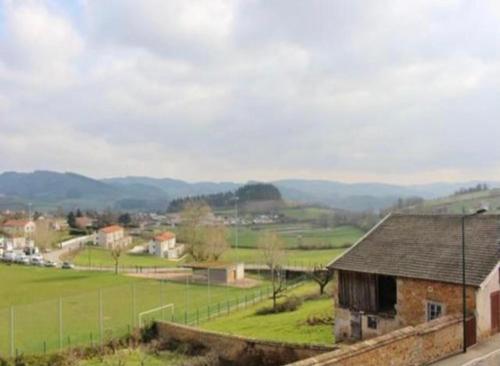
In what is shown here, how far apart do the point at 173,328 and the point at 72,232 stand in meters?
119

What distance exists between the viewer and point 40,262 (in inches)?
3125

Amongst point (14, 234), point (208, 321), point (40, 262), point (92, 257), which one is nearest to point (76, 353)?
point (208, 321)

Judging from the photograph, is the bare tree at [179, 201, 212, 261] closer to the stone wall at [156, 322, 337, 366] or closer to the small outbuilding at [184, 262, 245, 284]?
the small outbuilding at [184, 262, 245, 284]

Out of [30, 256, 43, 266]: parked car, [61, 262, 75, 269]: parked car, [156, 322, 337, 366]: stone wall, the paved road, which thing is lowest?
[61, 262, 75, 269]: parked car

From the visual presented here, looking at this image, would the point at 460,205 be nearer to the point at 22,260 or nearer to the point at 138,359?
the point at 22,260

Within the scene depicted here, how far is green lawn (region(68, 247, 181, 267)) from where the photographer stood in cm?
8050

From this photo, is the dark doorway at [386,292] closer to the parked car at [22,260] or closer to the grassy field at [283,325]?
the grassy field at [283,325]

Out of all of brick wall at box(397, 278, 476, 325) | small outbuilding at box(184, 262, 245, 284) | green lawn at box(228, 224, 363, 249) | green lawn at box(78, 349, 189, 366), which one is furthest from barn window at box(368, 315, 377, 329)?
green lawn at box(228, 224, 363, 249)

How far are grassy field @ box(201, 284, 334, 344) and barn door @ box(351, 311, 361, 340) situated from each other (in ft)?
4.17

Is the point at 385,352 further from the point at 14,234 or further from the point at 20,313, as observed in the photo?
the point at 14,234

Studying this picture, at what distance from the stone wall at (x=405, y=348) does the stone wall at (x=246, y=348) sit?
3143 millimetres

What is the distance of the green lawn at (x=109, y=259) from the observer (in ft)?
264

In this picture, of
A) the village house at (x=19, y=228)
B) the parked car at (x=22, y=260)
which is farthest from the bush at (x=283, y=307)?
the village house at (x=19, y=228)

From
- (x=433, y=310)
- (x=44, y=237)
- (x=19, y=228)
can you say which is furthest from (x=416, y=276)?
(x=19, y=228)
